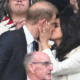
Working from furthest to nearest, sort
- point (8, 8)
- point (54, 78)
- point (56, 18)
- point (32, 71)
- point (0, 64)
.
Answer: point (8, 8) → point (56, 18) → point (54, 78) → point (0, 64) → point (32, 71)

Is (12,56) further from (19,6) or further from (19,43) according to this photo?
(19,6)

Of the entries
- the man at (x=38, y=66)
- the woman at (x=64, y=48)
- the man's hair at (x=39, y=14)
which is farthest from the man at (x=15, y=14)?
the man at (x=38, y=66)

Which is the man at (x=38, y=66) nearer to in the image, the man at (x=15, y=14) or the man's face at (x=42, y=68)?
the man's face at (x=42, y=68)

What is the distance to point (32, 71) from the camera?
2.00 m

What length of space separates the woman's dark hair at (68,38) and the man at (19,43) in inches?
5.4

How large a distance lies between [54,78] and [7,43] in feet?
1.63

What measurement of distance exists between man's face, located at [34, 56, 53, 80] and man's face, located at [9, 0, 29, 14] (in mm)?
1007

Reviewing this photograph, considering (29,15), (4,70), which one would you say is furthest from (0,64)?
(29,15)

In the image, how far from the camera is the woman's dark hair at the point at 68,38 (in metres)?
2.36

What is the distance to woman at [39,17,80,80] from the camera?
7.51ft

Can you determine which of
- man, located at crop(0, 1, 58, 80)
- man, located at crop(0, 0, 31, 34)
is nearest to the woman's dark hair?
man, located at crop(0, 1, 58, 80)

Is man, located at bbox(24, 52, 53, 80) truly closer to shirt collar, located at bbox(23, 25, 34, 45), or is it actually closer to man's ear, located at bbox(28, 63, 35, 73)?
man's ear, located at bbox(28, 63, 35, 73)

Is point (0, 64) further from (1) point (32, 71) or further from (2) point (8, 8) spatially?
(2) point (8, 8)

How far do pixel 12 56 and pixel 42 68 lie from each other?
0.35 meters
